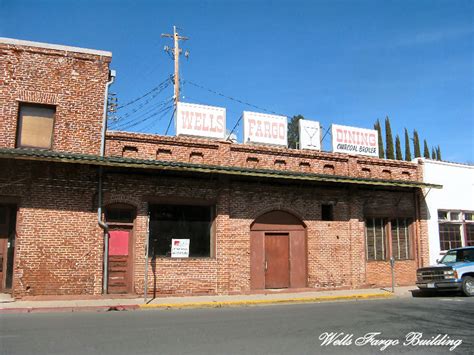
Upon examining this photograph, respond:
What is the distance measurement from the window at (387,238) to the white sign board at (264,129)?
559cm

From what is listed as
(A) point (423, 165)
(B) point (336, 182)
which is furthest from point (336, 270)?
(A) point (423, 165)

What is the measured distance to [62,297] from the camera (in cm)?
1513

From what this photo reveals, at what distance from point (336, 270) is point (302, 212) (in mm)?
2870

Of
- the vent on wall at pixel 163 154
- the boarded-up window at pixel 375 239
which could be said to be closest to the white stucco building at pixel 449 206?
the boarded-up window at pixel 375 239

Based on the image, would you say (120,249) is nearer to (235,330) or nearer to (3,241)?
(3,241)

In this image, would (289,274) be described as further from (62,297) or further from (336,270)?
(62,297)

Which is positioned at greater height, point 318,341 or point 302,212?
point 302,212

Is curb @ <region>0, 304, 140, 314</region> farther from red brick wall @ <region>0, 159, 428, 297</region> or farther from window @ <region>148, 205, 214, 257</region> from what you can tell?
window @ <region>148, 205, 214, 257</region>

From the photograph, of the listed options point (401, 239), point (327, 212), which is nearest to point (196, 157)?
point (327, 212)

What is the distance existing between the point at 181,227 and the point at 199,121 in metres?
4.30

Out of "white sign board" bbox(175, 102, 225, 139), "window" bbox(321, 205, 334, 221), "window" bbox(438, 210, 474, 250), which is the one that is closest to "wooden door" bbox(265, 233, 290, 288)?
"window" bbox(321, 205, 334, 221)

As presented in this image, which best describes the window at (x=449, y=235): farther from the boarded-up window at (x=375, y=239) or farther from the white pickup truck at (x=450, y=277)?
the white pickup truck at (x=450, y=277)

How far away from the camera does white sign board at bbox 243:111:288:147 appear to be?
19969mm

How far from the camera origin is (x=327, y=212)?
20641 millimetres
